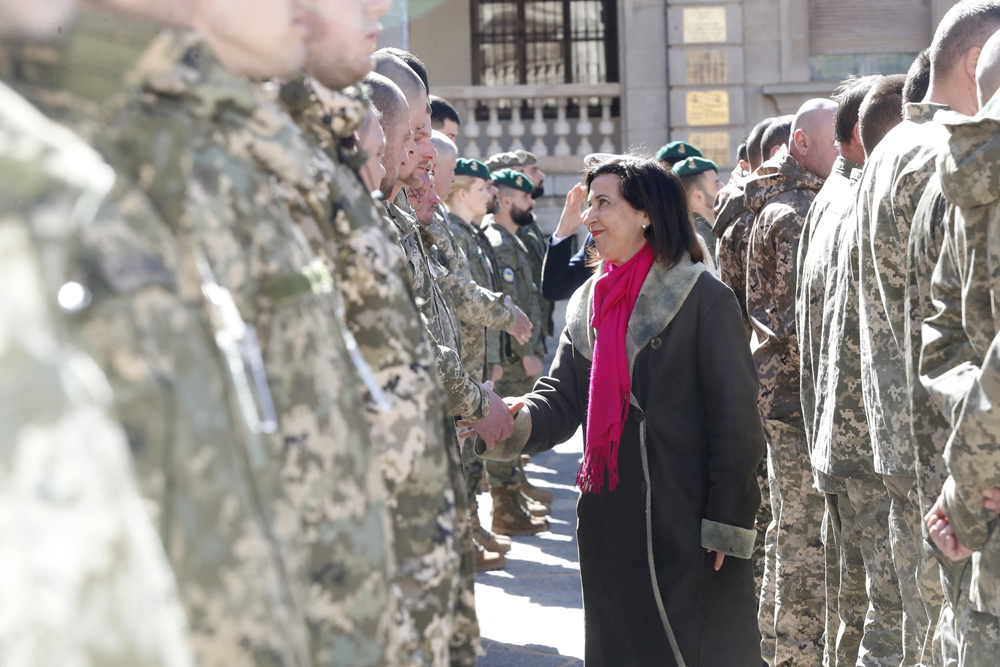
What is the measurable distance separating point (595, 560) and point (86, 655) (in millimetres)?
2527

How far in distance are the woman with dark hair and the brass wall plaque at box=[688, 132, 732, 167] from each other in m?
10.2

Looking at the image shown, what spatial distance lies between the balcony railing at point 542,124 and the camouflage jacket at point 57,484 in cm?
1291

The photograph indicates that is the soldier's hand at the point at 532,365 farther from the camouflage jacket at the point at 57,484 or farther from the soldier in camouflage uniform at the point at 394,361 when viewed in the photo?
the camouflage jacket at the point at 57,484

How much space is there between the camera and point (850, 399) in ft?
10.6

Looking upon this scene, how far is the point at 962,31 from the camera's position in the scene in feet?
8.57

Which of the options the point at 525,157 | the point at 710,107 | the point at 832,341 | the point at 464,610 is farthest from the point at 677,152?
the point at 710,107

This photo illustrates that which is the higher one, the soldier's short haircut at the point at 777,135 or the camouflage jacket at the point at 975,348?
the soldier's short haircut at the point at 777,135

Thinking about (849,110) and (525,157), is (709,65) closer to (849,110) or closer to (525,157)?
(525,157)

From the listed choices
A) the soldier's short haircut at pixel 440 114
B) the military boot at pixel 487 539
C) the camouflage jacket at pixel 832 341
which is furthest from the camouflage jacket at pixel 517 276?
the camouflage jacket at pixel 832 341

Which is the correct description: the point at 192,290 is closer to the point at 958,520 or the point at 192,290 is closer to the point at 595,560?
the point at 958,520

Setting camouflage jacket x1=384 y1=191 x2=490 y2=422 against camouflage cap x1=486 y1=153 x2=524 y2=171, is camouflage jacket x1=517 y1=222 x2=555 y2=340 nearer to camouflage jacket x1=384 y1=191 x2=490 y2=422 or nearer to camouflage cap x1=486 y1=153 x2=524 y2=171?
camouflage cap x1=486 y1=153 x2=524 y2=171

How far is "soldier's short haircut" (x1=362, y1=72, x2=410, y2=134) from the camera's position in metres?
2.55

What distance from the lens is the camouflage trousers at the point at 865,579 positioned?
3.12 m

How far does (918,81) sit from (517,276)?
5.08 m
